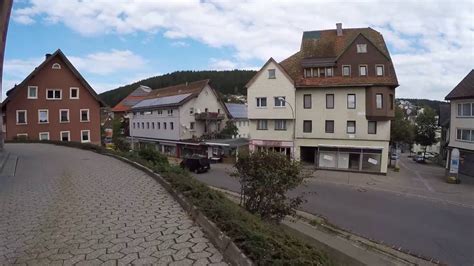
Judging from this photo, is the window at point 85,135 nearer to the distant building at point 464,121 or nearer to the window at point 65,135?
the window at point 65,135

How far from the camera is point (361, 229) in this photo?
13383 mm

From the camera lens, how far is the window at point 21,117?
3600 centimetres

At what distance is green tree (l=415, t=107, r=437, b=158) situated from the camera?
62156mm

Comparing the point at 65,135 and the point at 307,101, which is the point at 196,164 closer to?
the point at 307,101

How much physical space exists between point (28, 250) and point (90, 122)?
38.1 m

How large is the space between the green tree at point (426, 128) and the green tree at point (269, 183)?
6177 cm

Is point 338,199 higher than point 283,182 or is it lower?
lower

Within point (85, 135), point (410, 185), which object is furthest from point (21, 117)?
point (410, 185)

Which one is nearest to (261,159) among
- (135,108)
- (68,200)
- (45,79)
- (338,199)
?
(68,200)

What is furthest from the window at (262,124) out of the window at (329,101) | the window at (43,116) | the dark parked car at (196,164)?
the window at (43,116)

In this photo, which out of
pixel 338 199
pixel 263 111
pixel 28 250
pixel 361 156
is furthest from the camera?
pixel 263 111

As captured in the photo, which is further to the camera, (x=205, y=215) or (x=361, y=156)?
(x=361, y=156)

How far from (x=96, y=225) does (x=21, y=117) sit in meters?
36.0

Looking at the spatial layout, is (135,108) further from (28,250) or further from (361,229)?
(28,250)
